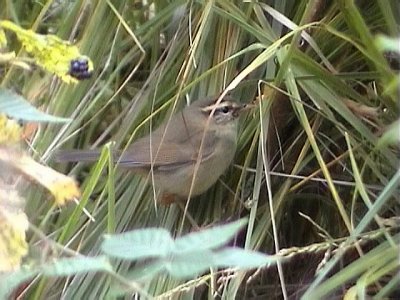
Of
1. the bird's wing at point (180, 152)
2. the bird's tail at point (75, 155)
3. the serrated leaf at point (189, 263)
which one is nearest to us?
the serrated leaf at point (189, 263)

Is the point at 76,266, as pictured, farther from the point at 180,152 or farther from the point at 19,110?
the point at 180,152

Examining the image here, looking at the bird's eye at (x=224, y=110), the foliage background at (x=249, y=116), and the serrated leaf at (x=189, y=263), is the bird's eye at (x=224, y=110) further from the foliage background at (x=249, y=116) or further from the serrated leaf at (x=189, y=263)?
the serrated leaf at (x=189, y=263)

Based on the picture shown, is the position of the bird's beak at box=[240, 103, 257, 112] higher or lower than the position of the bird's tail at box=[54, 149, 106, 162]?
higher

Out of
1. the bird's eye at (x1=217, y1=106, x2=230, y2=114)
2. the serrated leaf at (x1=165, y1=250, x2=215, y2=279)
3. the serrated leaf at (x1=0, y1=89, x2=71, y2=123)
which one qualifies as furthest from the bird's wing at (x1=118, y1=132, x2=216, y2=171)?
the serrated leaf at (x1=165, y1=250, x2=215, y2=279)

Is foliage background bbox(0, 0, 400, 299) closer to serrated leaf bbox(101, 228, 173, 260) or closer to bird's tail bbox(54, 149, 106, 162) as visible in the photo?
bird's tail bbox(54, 149, 106, 162)

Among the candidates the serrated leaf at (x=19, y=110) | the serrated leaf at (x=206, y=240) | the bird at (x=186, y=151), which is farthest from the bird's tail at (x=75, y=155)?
the serrated leaf at (x=206, y=240)

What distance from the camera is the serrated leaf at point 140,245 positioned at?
77 centimetres

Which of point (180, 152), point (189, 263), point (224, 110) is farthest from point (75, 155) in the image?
point (189, 263)

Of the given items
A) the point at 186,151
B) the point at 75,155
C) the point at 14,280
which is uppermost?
the point at 14,280

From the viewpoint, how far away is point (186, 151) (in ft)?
7.48

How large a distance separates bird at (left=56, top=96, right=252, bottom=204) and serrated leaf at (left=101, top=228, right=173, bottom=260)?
2.87 feet

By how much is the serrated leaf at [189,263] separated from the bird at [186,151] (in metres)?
0.92

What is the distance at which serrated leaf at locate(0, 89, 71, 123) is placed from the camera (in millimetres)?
831

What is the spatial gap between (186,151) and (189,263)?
5.03ft
